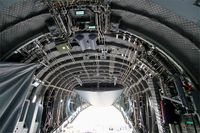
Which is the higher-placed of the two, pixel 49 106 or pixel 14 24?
pixel 14 24

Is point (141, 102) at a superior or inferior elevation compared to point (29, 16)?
inferior

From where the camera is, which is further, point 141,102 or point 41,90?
point 141,102

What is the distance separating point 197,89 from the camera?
5262 millimetres

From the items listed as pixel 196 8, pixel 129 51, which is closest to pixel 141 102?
pixel 129 51

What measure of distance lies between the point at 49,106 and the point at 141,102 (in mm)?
6387

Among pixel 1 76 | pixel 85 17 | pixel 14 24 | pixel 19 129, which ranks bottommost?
pixel 19 129

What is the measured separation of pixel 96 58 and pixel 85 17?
430 cm

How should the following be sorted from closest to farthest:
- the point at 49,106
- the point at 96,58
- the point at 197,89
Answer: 1. the point at 197,89
2. the point at 96,58
3. the point at 49,106

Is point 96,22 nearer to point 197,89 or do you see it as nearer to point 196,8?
point 196,8

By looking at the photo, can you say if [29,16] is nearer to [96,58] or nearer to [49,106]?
[96,58]

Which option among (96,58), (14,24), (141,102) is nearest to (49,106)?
(96,58)

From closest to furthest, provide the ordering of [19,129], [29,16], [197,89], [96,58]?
A: [197,89]
[29,16]
[19,129]
[96,58]

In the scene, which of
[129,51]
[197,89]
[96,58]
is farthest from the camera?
[96,58]

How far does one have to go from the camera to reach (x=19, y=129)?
23.3ft
